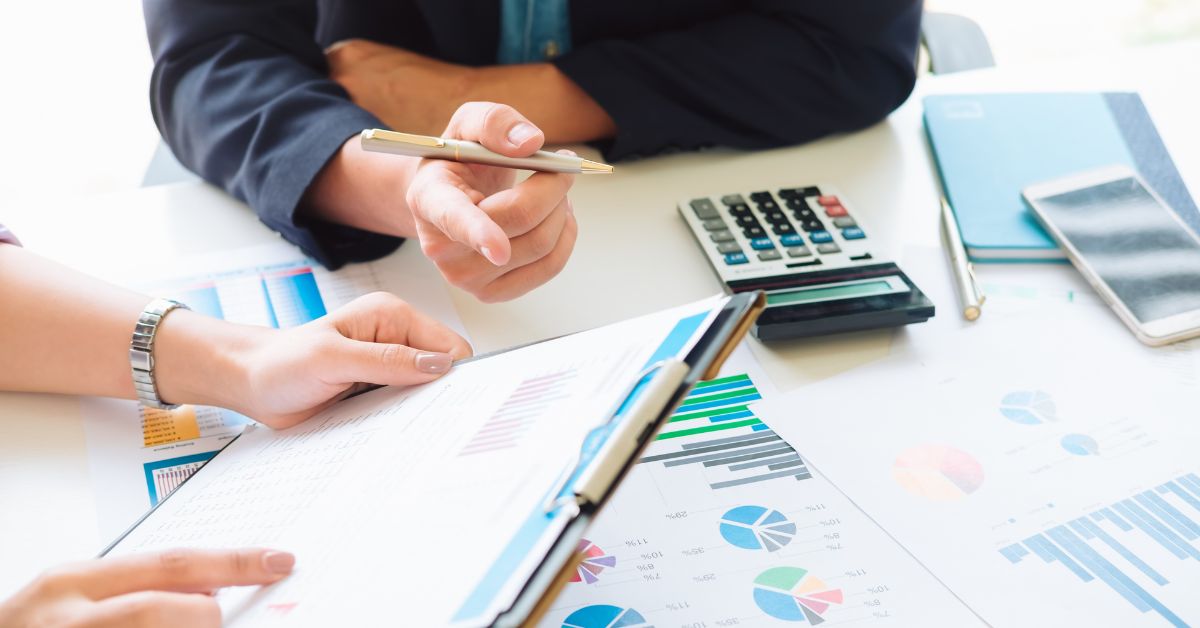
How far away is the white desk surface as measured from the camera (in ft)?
2.04

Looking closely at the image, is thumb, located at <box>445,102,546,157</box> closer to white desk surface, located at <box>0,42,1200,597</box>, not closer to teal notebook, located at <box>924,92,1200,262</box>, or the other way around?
white desk surface, located at <box>0,42,1200,597</box>

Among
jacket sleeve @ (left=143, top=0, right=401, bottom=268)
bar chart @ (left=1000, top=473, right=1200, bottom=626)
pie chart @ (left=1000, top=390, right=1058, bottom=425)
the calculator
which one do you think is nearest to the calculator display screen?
the calculator

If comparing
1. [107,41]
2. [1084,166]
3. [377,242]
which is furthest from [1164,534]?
[107,41]

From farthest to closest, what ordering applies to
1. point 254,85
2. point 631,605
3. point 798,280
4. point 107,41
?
point 107,41 < point 254,85 < point 798,280 < point 631,605

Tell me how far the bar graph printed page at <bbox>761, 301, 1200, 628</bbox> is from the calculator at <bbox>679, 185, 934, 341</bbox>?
42 millimetres

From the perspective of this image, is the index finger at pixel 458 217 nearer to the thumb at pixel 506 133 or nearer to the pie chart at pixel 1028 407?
the thumb at pixel 506 133

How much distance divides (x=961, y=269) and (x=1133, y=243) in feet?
0.47

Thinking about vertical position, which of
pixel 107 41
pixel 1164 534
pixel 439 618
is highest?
pixel 439 618

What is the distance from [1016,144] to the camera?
94cm

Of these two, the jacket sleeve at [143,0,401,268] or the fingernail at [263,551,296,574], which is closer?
the fingernail at [263,551,296,574]

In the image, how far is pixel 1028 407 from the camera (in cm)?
67

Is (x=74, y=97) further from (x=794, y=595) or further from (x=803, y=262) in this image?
(x=794, y=595)

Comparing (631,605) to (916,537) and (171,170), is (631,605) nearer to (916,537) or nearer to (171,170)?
(916,537)

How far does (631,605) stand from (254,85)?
0.59 metres
